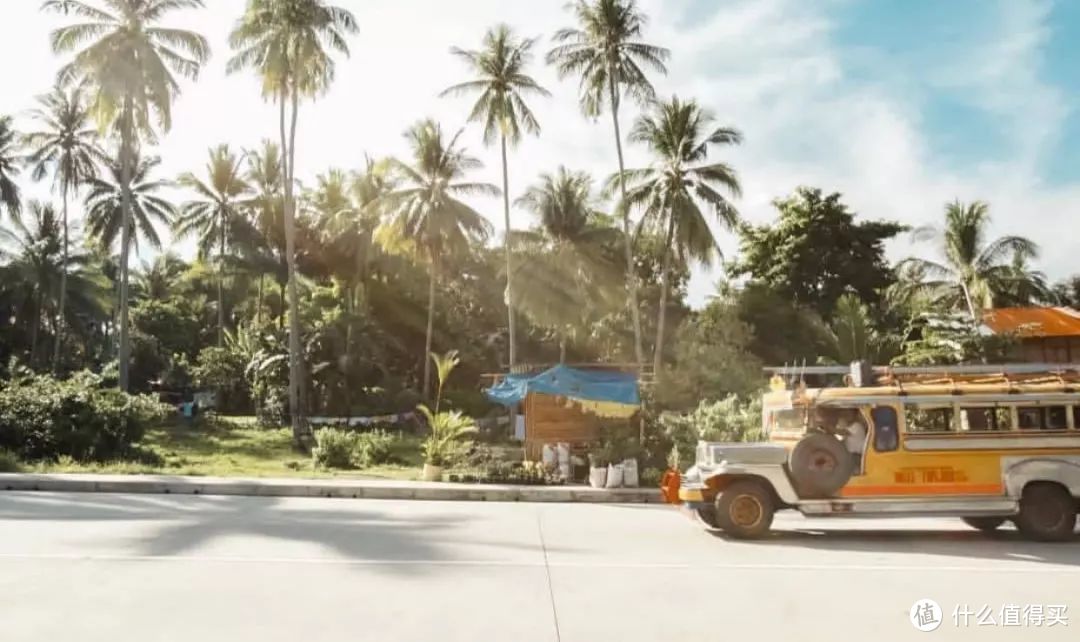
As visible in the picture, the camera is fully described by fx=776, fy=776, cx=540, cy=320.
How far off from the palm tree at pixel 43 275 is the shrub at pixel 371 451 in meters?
29.2

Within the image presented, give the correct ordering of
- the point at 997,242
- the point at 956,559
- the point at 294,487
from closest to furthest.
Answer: the point at 956,559 → the point at 294,487 → the point at 997,242

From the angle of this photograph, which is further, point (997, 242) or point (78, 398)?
point (997, 242)

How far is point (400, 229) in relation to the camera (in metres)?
35.6

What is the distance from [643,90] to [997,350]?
16020 millimetres

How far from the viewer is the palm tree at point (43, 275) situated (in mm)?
42719

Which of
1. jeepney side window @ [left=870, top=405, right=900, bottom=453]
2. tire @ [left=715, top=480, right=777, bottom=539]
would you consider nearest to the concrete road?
tire @ [left=715, top=480, right=777, bottom=539]

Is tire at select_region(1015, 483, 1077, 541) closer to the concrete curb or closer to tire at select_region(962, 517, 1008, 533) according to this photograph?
tire at select_region(962, 517, 1008, 533)

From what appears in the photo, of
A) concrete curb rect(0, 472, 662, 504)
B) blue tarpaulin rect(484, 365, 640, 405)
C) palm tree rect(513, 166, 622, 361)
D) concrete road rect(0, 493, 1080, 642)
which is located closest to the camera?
concrete road rect(0, 493, 1080, 642)

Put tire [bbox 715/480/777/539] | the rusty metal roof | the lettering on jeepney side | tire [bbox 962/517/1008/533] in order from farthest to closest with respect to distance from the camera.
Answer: the rusty metal roof < tire [bbox 962/517/1008/533] < the lettering on jeepney side < tire [bbox 715/480/777/539]

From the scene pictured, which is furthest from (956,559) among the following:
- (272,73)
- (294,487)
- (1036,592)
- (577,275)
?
(577,275)

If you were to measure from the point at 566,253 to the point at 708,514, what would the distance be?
99.8 feet

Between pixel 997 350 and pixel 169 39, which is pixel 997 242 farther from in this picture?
pixel 169 39

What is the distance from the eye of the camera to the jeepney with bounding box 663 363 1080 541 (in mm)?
9875

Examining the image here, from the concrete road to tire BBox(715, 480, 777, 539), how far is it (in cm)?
30
